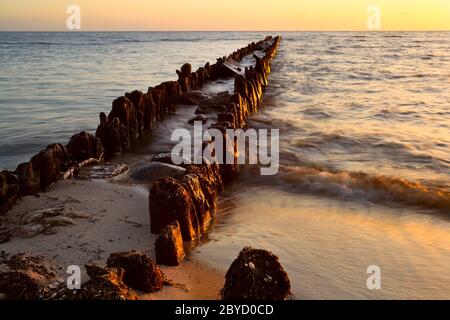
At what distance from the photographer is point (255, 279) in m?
3.97

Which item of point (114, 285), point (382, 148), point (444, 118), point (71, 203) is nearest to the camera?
point (114, 285)

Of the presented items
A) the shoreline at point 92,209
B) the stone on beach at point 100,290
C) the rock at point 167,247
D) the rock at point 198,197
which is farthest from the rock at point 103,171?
the stone on beach at point 100,290

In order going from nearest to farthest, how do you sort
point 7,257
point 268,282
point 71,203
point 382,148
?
point 268,282
point 7,257
point 71,203
point 382,148

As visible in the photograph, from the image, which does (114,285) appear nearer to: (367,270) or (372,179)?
(367,270)

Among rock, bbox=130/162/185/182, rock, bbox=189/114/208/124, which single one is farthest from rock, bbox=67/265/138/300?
rock, bbox=189/114/208/124

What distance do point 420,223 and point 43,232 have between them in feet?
16.8

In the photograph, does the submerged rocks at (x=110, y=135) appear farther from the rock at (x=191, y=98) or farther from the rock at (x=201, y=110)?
the rock at (x=191, y=98)

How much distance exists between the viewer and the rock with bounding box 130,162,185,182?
26.8ft

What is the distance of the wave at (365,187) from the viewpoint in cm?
798

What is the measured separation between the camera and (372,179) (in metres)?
9.04

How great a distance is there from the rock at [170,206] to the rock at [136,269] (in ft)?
4.41

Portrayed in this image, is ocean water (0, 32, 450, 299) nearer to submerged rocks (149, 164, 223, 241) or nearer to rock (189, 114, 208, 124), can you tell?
submerged rocks (149, 164, 223, 241)

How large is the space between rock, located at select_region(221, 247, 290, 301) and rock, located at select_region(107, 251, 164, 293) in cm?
73
